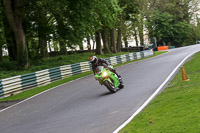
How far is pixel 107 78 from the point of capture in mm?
12586

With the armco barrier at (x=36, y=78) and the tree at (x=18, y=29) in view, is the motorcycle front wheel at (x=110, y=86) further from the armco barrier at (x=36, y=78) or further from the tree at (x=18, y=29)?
the tree at (x=18, y=29)

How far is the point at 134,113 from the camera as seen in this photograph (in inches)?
335

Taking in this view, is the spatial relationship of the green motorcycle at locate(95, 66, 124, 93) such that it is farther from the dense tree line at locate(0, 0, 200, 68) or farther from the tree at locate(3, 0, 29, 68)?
the tree at locate(3, 0, 29, 68)

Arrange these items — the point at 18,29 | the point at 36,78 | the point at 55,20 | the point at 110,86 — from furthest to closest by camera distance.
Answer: the point at 55,20 < the point at 18,29 < the point at 36,78 < the point at 110,86

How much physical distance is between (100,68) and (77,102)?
156 centimetres

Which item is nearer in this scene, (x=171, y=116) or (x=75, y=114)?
(x=171, y=116)

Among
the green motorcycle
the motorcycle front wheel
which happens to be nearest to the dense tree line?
the green motorcycle

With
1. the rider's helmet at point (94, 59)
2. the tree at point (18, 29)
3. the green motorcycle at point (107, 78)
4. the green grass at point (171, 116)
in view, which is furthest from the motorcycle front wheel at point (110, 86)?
the tree at point (18, 29)

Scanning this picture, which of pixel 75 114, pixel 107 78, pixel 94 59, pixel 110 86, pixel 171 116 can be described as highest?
pixel 94 59

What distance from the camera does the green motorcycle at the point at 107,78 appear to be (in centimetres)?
1255

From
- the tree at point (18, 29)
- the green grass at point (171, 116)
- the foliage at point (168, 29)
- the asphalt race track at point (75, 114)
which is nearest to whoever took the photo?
the green grass at point (171, 116)

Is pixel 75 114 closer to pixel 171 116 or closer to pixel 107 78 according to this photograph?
pixel 107 78

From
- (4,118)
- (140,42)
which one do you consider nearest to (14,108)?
(4,118)

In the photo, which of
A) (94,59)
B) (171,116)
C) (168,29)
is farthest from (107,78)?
(168,29)
